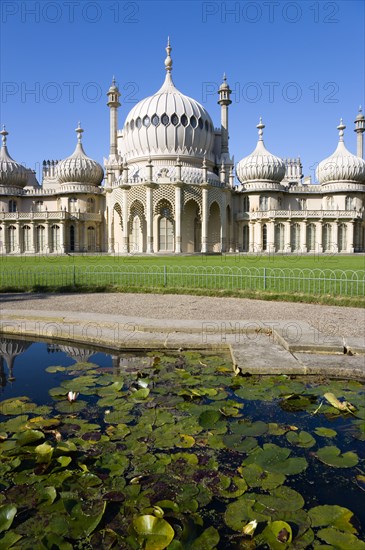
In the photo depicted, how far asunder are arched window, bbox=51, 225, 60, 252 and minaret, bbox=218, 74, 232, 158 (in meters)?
19.6

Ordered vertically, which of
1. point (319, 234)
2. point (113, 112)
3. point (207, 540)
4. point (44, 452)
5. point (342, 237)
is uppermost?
point (113, 112)

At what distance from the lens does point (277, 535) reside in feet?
7.74

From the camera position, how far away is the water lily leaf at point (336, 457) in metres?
3.11

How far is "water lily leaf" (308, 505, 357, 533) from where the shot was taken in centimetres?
245

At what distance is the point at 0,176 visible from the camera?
148ft

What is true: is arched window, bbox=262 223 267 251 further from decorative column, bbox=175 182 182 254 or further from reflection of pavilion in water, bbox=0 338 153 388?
reflection of pavilion in water, bbox=0 338 153 388

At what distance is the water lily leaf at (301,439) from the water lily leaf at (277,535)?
108cm

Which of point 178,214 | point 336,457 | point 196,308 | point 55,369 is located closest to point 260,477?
point 336,457

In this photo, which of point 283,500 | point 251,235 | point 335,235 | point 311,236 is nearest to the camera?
point 283,500

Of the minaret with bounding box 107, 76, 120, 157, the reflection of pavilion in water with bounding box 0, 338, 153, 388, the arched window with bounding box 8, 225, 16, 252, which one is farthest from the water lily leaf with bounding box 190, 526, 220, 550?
the minaret with bounding box 107, 76, 120, 157

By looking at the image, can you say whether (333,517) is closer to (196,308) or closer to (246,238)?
(196,308)

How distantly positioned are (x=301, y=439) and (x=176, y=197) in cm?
3387

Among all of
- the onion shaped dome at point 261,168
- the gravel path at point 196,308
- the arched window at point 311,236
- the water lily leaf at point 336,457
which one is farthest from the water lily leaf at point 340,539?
the onion shaped dome at point 261,168

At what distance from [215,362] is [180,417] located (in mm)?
1811
